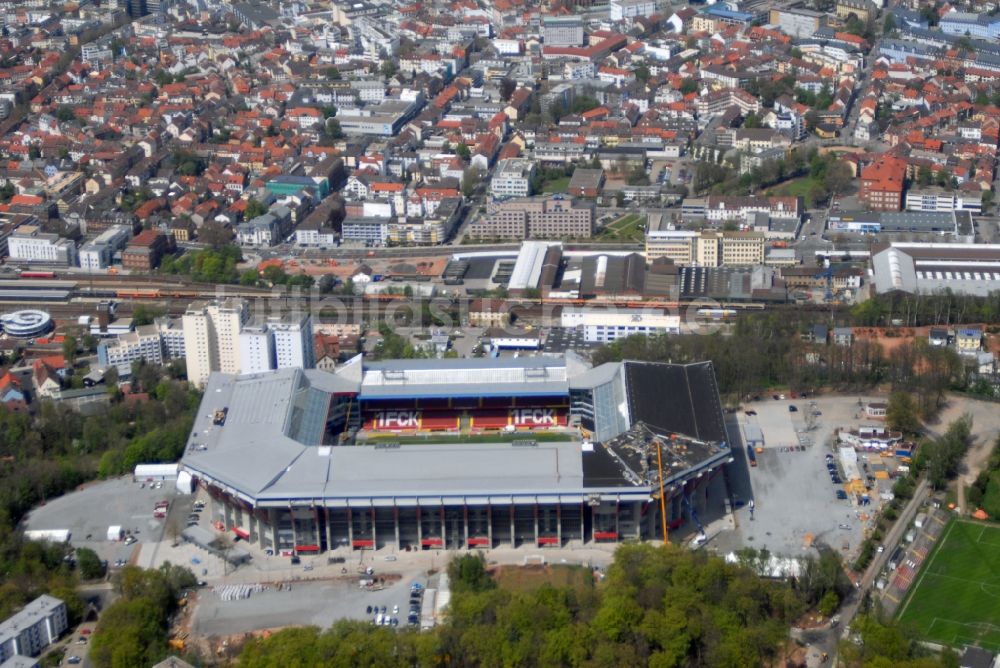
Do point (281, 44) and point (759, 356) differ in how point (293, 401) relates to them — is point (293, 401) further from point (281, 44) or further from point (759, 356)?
point (281, 44)

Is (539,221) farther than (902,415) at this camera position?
Yes

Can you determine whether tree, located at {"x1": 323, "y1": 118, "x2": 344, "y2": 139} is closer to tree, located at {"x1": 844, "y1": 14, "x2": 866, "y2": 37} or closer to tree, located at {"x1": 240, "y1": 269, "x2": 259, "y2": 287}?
tree, located at {"x1": 240, "y1": 269, "x2": 259, "y2": 287}

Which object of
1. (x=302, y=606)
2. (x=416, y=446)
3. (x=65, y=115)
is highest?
(x=65, y=115)

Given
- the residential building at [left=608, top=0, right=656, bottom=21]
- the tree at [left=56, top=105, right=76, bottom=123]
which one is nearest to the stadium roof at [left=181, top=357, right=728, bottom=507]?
the tree at [left=56, top=105, right=76, bottom=123]

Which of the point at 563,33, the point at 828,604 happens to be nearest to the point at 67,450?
the point at 828,604

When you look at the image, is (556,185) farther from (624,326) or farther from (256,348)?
(256,348)

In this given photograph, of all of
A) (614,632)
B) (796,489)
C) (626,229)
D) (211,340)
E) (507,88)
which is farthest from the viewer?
(507,88)
